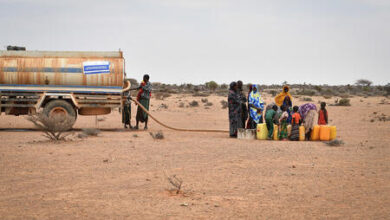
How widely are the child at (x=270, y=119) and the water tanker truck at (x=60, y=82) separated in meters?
5.41

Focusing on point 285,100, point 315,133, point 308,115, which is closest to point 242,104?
point 285,100

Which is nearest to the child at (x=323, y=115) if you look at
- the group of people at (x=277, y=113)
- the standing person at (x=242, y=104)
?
the group of people at (x=277, y=113)

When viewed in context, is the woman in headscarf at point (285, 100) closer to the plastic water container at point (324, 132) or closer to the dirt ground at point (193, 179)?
the plastic water container at point (324, 132)

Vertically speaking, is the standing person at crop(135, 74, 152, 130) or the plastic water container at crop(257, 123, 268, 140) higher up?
the standing person at crop(135, 74, 152, 130)

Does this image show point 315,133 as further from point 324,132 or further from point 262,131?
point 262,131

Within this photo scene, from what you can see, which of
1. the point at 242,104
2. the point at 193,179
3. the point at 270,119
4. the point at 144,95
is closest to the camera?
the point at 193,179

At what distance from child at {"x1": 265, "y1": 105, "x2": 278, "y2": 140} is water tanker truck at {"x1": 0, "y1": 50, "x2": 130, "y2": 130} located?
541 centimetres

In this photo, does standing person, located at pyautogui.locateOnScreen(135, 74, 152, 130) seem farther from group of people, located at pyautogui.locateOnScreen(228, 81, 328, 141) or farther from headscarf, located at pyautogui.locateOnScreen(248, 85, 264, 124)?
headscarf, located at pyautogui.locateOnScreen(248, 85, 264, 124)

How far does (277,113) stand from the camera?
14.9 meters

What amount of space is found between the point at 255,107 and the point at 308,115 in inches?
69.5

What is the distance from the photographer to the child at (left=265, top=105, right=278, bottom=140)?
47.8ft

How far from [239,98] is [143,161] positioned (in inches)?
223

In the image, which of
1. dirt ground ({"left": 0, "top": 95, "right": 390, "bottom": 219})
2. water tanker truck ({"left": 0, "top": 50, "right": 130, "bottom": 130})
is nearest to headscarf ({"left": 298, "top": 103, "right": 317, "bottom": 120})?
dirt ground ({"left": 0, "top": 95, "right": 390, "bottom": 219})

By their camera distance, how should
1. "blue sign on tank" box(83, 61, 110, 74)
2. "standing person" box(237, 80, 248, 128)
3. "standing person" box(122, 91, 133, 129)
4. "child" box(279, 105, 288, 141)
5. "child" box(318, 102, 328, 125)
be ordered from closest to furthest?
"child" box(279, 105, 288, 141) → "child" box(318, 102, 328, 125) → "standing person" box(237, 80, 248, 128) → "blue sign on tank" box(83, 61, 110, 74) → "standing person" box(122, 91, 133, 129)
